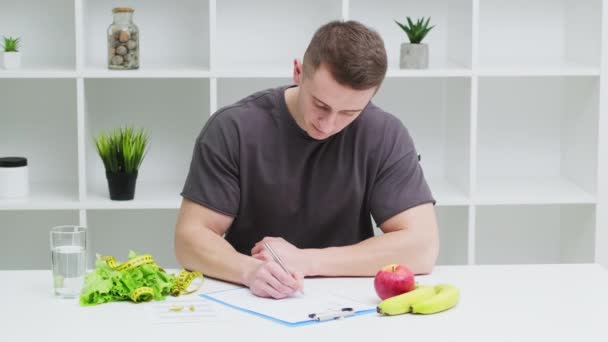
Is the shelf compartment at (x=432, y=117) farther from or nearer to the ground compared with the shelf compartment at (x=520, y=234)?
farther from the ground

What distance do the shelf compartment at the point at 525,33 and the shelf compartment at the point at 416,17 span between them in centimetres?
15

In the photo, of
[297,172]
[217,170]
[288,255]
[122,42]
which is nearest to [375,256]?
[288,255]

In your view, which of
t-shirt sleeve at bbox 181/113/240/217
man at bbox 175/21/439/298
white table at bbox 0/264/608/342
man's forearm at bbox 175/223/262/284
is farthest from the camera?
t-shirt sleeve at bbox 181/113/240/217

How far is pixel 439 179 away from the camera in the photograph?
12.9 ft

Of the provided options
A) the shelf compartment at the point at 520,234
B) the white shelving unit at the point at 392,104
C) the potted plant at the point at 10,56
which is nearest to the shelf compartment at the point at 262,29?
the white shelving unit at the point at 392,104

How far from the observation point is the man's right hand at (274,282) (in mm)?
2002

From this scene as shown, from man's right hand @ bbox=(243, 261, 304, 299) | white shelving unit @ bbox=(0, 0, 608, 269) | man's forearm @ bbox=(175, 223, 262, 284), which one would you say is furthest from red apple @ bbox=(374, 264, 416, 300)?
white shelving unit @ bbox=(0, 0, 608, 269)

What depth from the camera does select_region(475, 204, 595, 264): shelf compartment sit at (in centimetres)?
405

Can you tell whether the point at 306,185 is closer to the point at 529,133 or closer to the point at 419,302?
the point at 419,302

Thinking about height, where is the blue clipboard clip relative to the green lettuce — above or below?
below

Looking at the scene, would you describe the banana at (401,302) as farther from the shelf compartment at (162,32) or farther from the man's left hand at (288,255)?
the shelf compartment at (162,32)

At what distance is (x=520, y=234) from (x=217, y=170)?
202 cm

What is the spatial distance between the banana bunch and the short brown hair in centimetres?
49

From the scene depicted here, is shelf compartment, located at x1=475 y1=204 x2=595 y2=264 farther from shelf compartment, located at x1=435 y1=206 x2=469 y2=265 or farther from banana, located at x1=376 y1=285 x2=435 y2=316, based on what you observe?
banana, located at x1=376 y1=285 x2=435 y2=316
